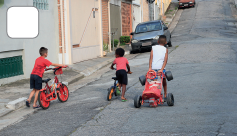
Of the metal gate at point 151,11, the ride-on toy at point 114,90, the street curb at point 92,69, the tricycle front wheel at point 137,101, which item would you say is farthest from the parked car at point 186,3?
the tricycle front wheel at point 137,101

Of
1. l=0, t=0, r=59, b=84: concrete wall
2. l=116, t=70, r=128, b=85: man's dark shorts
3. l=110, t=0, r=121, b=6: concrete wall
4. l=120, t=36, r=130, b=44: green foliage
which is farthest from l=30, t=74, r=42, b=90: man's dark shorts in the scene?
l=120, t=36, r=130, b=44: green foliage

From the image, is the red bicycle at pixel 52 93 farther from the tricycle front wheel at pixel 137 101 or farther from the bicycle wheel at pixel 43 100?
the tricycle front wheel at pixel 137 101

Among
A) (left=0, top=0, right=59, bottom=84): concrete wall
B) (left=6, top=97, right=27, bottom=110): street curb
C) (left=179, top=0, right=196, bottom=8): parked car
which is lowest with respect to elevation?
(left=6, top=97, right=27, bottom=110): street curb

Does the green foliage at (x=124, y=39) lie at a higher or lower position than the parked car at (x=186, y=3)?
lower

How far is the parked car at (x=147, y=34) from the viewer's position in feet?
58.9

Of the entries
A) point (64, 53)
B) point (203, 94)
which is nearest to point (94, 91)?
point (203, 94)

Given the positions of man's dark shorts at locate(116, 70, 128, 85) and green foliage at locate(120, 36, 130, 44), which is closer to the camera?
man's dark shorts at locate(116, 70, 128, 85)

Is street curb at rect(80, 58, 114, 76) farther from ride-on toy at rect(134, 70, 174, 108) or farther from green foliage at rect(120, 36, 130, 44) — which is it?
green foliage at rect(120, 36, 130, 44)

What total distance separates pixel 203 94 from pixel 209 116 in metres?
2.03

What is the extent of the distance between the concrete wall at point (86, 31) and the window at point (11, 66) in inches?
139

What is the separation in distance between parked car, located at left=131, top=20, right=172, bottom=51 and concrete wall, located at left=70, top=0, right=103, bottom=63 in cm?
208

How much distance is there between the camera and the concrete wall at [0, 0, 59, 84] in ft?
34.1

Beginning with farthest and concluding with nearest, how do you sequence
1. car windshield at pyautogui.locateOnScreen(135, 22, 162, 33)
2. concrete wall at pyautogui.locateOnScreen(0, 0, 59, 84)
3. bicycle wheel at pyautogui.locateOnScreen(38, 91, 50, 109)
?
car windshield at pyautogui.locateOnScreen(135, 22, 162, 33) < concrete wall at pyautogui.locateOnScreen(0, 0, 59, 84) < bicycle wheel at pyautogui.locateOnScreen(38, 91, 50, 109)

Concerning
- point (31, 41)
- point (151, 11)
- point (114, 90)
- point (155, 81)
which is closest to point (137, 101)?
point (155, 81)
